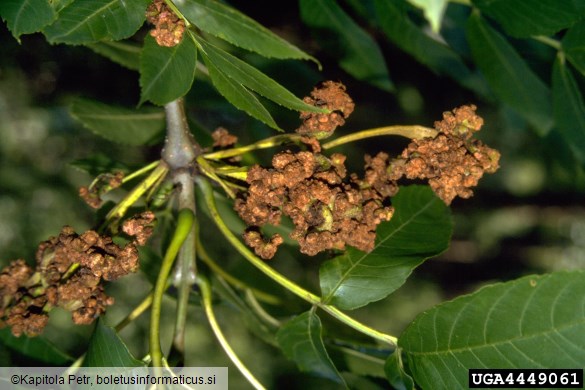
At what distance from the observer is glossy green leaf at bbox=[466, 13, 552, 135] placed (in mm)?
1667

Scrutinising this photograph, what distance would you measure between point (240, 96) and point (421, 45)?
82 centimetres

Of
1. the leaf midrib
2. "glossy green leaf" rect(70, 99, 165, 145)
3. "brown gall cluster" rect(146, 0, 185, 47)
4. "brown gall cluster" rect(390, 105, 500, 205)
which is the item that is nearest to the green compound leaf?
"glossy green leaf" rect(70, 99, 165, 145)

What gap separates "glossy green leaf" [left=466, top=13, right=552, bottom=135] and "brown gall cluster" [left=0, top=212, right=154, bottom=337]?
0.92 metres

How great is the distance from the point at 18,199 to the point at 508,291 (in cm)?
277

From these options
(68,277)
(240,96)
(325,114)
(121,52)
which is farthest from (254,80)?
(121,52)

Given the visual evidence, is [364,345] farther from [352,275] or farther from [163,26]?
[163,26]

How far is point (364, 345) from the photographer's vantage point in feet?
5.18

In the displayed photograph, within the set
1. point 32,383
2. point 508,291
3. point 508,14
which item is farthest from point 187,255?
point 508,14

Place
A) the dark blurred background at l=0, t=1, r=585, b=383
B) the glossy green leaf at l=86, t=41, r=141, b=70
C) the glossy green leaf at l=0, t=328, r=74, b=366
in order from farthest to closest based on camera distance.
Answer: the dark blurred background at l=0, t=1, r=585, b=383 → the glossy green leaf at l=86, t=41, r=141, b=70 → the glossy green leaf at l=0, t=328, r=74, b=366

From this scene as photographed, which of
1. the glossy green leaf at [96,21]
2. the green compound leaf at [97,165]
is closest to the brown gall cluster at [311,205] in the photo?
the glossy green leaf at [96,21]

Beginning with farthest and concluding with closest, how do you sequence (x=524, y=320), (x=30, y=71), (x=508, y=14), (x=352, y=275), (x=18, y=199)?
(x=18, y=199)
(x=30, y=71)
(x=508, y=14)
(x=352, y=275)
(x=524, y=320)

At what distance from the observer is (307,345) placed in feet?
4.57

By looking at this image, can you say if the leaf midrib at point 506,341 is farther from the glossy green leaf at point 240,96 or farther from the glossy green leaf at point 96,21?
the glossy green leaf at point 96,21

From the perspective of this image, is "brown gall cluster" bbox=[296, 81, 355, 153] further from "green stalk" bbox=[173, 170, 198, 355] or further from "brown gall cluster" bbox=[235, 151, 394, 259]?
"green stalk" bbox=[173, 170, 198, 355]
